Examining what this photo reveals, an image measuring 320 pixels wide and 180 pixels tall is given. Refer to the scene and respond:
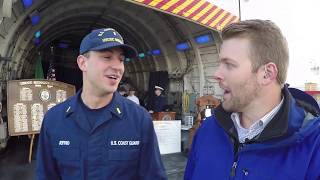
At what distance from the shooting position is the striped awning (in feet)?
20.0

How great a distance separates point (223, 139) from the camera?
1.77 m

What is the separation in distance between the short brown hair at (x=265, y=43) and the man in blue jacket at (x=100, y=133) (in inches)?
37.9

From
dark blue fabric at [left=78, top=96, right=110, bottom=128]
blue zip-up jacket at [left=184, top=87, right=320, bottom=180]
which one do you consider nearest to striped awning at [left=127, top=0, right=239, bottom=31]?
dark blue fabric at [left=78, top=96, right=110, bottom=128]

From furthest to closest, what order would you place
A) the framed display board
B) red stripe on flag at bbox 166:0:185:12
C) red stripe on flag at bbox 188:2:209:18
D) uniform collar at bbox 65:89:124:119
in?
the framed display board
red stripe on flag at bbox 188:2:209:18
red stripe on flag at bbox 166:0:185:12
uniform collar at bbox 65:89:124:119

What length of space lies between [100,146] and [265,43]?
4.31ft

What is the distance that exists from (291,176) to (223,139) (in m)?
0.44

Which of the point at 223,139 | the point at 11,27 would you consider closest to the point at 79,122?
the point at 223,139

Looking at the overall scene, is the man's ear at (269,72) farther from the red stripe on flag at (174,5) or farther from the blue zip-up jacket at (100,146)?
the red stripe on flag at (174,5)

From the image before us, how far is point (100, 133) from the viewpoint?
2.20 m

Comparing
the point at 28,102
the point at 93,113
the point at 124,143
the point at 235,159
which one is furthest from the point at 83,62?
the point at 28,102

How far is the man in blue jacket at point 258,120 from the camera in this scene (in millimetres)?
1456

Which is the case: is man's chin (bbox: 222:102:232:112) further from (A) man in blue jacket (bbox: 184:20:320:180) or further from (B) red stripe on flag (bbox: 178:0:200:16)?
(B) red stripe on flag (bbox: 178:0:200:16)

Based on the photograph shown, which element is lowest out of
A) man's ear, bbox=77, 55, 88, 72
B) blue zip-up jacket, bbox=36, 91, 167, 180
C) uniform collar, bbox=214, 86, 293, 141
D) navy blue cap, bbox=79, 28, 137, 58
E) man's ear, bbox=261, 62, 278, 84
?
blue zip-up jacket, bbox=36, 91, 167, 180

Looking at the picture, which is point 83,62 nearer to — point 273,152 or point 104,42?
point 104,42
